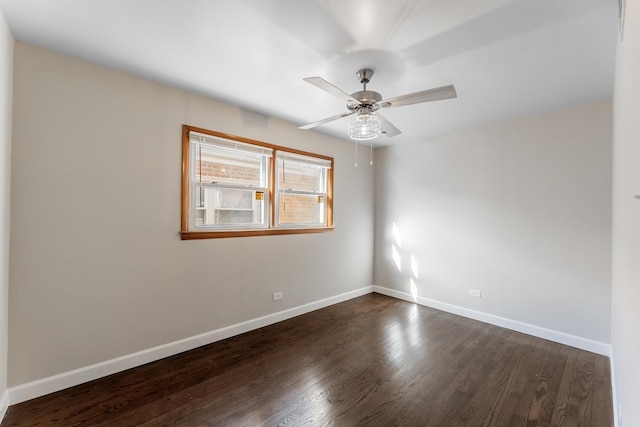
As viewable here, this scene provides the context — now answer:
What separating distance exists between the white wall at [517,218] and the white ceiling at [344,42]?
0.58 metres

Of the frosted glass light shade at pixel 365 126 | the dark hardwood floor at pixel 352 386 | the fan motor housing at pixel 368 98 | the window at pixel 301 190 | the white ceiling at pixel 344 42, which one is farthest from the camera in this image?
the window at pixel 301 190

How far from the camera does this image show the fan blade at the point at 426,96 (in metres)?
1.82

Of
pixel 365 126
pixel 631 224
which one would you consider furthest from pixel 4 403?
pixel 631 224

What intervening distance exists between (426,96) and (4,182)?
9.35 feet

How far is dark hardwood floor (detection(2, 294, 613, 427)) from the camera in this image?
1890 mm

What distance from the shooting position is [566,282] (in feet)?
9.81

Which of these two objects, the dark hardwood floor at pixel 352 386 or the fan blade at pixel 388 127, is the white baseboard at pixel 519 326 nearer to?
the dark hardwood floor at pixel 352 386

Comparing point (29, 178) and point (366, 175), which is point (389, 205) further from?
point (29, 178)

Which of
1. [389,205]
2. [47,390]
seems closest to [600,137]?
[389,205]

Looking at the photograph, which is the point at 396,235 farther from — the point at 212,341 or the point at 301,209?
the point at 212,341

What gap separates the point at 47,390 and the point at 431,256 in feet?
13.8

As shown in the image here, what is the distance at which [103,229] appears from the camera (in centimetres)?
231

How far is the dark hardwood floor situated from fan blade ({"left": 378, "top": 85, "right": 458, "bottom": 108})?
7.10 feet

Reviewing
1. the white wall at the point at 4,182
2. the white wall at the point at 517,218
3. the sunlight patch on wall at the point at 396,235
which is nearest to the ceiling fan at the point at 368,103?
the white wall at the point at 517,218
